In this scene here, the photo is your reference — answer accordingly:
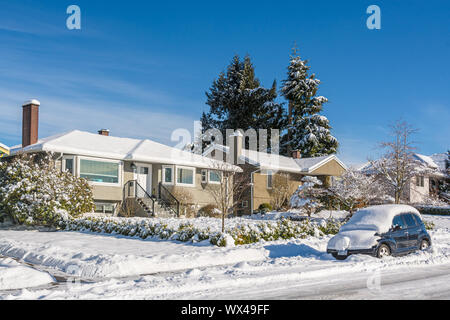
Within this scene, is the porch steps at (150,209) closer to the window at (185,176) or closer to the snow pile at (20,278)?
the window at (185,176)

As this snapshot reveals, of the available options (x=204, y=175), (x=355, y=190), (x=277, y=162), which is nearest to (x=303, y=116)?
(x=277, y=162)

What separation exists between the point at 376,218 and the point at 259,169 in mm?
22128

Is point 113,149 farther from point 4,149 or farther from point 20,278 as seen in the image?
point 20,278

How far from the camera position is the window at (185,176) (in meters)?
30.0

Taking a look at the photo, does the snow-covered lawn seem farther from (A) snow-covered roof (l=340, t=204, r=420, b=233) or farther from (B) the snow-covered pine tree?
(B) the snow-covered pine tree

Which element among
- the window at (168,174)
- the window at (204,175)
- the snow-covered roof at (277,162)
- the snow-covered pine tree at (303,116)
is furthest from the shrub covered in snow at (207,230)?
the snow-covered pine tree at (303,116)

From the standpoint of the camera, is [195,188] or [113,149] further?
[195,188]

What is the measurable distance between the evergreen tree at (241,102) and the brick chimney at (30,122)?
34.2 meters

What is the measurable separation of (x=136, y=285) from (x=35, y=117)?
20327 millimetres

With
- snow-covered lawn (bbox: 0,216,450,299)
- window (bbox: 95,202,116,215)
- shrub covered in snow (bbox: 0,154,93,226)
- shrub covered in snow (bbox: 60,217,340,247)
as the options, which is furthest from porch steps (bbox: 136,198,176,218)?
snow-covered lawn (bbox: 0,216,450,299)

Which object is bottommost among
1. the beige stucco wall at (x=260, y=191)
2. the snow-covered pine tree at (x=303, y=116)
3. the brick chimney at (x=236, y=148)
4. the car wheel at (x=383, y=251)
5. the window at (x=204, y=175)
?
the car wheel at (x=383, y=251)

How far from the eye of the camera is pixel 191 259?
13.0 m

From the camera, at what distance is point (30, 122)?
26.6m
